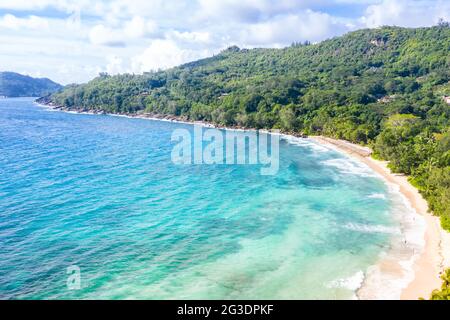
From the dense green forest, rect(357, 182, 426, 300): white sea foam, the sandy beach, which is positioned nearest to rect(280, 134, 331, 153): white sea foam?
the dense green forest

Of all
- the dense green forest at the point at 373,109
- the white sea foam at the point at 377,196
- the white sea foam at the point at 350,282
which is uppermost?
the dense green forest at the point at 373,109

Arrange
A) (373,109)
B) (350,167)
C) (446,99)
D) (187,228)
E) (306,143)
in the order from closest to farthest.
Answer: (187,228)
(350,167)
(306,143)
(373,109)
(446,99)

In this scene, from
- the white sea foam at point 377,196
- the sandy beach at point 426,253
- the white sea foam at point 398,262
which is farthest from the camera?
the white sea foam at point 377,196

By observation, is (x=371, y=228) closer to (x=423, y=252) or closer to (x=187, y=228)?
(x=423, y=252)

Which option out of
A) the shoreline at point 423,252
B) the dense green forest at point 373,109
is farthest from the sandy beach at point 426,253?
the dense green forest at point 373,109

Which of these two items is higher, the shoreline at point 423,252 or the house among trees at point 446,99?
the house among trees at point 446,99

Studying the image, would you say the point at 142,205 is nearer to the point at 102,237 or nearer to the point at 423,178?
the point at 102,237

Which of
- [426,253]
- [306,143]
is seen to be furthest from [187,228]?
[306,143]

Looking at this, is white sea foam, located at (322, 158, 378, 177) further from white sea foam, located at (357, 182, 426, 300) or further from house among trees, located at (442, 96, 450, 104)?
house among trees, located at (442, 96, 450, 104)

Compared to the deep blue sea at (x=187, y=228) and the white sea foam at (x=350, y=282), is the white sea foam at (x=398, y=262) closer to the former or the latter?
the white sea foam at (x=350, y=282)

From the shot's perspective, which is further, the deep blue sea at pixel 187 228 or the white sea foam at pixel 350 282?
the deep blue sea at pixel 187 228
